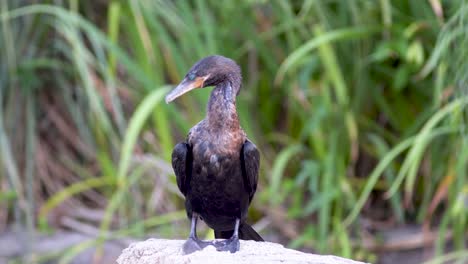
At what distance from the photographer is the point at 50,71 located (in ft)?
21.6

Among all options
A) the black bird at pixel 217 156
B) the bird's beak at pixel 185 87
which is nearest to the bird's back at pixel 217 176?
the black bird at pixel 217 156

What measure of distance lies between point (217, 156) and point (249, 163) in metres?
0.14

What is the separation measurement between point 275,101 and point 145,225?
1.21 m

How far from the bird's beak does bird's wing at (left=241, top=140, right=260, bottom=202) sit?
0.31 meters

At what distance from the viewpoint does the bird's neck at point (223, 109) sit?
3.76m

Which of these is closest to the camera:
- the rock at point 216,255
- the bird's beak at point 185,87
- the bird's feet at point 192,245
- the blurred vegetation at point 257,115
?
the rock at point 216,255

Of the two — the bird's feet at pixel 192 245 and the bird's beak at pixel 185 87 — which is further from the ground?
the bird's beak at pixel 185 87

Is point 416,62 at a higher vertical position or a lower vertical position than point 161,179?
higher

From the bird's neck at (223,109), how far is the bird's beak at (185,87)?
101mm

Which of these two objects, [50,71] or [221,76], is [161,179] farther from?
[221,76]

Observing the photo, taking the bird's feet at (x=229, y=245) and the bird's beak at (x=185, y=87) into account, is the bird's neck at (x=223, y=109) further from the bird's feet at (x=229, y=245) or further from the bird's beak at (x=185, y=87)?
the bird's feet at (x=229, y=245)

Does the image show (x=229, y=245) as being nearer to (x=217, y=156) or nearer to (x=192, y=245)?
(x=192, y=245)

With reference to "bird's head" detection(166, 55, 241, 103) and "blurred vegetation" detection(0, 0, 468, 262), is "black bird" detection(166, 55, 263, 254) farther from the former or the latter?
"blurred vegetation" detection(0, 0, 468, 262)

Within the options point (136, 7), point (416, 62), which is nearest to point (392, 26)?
point (416, 62)
